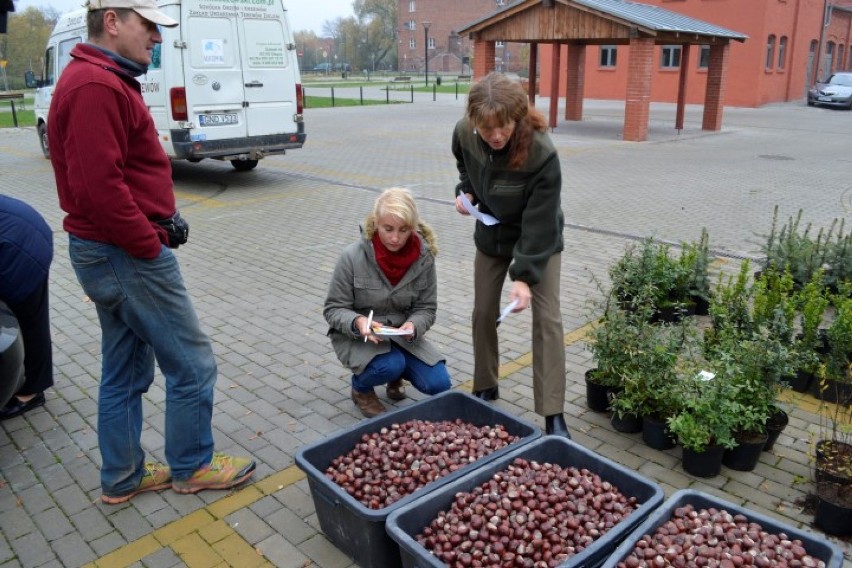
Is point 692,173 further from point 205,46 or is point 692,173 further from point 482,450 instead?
point 482,450

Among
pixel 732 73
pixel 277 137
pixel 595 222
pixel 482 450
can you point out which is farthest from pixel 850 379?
pixel 732 73

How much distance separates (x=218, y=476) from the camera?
130 inches

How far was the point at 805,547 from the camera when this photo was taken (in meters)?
2.41

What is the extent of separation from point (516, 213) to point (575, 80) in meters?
19.5

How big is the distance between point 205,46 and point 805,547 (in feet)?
33.2

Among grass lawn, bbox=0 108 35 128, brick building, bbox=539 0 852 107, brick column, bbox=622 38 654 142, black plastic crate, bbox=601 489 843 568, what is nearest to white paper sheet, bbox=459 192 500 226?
black plastic crate, bbox=601 489 843 568

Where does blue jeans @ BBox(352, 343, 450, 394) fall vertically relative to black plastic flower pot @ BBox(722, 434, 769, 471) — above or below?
above

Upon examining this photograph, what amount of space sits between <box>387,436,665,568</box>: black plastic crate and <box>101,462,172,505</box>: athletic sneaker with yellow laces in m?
1.36

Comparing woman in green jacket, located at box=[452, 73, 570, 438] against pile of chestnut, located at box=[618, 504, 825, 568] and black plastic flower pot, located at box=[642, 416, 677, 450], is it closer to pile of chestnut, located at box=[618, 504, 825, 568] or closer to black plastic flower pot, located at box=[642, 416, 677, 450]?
black plastic flower pot, located at box=[642, 416, 677, 450]

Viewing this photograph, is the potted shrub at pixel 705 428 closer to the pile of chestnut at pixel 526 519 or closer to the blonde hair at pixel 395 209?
the pile of chestnut at pixel 526 519

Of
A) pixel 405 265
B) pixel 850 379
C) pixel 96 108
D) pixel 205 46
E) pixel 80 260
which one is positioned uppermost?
pixel 205 46

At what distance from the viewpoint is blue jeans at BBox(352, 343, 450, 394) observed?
150 inches

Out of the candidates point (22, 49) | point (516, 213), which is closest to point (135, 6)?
point (516, 213)

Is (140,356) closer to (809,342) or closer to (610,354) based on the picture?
(610,354)
